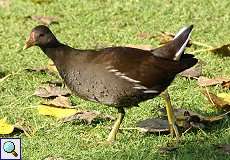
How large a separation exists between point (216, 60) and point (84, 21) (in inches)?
64.0

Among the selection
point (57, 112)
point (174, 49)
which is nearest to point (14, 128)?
point (57, 112)

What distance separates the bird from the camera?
170 inches

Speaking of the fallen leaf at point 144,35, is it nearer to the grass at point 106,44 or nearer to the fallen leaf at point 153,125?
the grass at point 106,44

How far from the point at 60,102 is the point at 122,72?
2.91 ft

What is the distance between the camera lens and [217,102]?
4863 millimetres

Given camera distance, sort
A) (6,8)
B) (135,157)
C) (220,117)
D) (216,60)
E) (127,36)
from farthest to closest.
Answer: (6,8) < (127,36) < (216,60) < (220,117) < (135,157)

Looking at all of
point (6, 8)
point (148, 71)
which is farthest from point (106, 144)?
point (6, 8)

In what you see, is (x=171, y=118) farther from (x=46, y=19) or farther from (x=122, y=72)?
(x=46, y=19)

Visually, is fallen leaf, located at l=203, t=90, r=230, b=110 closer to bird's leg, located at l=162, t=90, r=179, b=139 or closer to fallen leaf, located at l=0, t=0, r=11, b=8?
bird's leg, located at l=162, t=90, r=179, b=139

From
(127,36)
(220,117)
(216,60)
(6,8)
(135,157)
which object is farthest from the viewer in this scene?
(6,8)

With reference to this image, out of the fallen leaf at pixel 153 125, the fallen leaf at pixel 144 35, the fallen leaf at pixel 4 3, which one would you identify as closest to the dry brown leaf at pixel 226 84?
the fallen leaf at pixel 153 125

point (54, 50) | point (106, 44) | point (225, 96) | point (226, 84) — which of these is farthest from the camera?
point (106, 44)

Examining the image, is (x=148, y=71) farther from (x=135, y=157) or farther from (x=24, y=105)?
(x=24, y=105)

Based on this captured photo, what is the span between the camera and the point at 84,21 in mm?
6934
